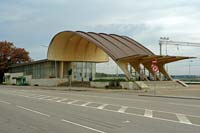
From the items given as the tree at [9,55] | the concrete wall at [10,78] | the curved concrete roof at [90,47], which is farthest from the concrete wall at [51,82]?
the tree at [9,55]

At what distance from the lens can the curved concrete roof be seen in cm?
6588

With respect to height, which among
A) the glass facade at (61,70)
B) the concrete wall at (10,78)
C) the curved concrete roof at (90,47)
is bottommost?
the concrete wall at (10,78)

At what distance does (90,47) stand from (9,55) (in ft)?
103

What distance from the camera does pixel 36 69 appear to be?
3639 inches

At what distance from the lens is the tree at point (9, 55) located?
4181 inches

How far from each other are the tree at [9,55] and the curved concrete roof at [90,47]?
97.7 ft

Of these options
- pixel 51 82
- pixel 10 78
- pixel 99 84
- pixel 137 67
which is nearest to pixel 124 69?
pixel 137 67

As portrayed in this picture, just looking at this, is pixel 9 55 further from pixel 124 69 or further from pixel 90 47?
pixel 124 69

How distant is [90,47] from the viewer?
8781 cm

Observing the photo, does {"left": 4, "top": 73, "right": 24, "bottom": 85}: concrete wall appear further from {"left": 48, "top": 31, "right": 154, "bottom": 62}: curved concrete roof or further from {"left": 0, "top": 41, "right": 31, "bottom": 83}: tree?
{"left": 48, "top": 31, "right": 154, "bottom": 62}: curved concrete roof

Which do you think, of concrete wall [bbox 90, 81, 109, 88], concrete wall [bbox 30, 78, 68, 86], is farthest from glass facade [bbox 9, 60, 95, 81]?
concrete wall [bbox 90, 81, 109, 88]

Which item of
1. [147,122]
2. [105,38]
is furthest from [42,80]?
[147,122]

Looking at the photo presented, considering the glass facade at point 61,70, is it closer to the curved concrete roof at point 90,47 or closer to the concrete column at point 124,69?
the curved concrete roof at point 90,47

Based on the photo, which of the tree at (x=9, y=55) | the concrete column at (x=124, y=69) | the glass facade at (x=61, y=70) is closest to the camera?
Result: the concrete column at (x=124, y=69)
